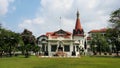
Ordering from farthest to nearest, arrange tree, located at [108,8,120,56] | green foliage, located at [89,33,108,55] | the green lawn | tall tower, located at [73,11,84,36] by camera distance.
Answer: tall tower, located at [73,11,84,36]
green foliage, located at [89,33,108,55]
tree, located at [108,8,120,56]
the green lawn

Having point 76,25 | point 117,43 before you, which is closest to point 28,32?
point 76,25

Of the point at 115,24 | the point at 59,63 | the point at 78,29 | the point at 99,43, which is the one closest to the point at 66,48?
the point at 115,24

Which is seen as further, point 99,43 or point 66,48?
point 99,43

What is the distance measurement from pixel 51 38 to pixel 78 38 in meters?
36.0

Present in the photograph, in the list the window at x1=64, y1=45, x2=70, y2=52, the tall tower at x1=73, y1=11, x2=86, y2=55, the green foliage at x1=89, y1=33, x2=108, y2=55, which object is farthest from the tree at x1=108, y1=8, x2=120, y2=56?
the tall tower at x1=73, y1=11, x2=86, y2=55

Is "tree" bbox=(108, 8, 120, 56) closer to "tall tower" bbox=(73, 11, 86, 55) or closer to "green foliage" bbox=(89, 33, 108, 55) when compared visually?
"green foliage" bbox=(89, 33, 108, 55)

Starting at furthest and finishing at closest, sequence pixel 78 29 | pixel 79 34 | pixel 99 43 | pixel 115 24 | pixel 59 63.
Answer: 1. pixel 79 34
2. pixel 78 29
3. pixel 99 43
4. pixel 115 24
5. pixel 59 63

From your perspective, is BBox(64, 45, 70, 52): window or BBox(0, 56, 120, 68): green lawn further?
BBox(64, 45, 70, 52): window

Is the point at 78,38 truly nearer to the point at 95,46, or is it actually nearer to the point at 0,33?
the point at 95,46

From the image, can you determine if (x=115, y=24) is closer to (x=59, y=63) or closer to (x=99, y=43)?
(x=99, y=43)

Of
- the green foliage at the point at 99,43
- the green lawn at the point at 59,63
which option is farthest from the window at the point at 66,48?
the green lawn at the point at 59,63

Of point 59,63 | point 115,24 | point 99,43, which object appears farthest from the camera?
point 99,43

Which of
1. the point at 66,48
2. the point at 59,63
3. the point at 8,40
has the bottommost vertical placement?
the point at 59,63

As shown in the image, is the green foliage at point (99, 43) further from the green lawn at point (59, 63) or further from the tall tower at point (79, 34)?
the green lawn at point (59, 63)
